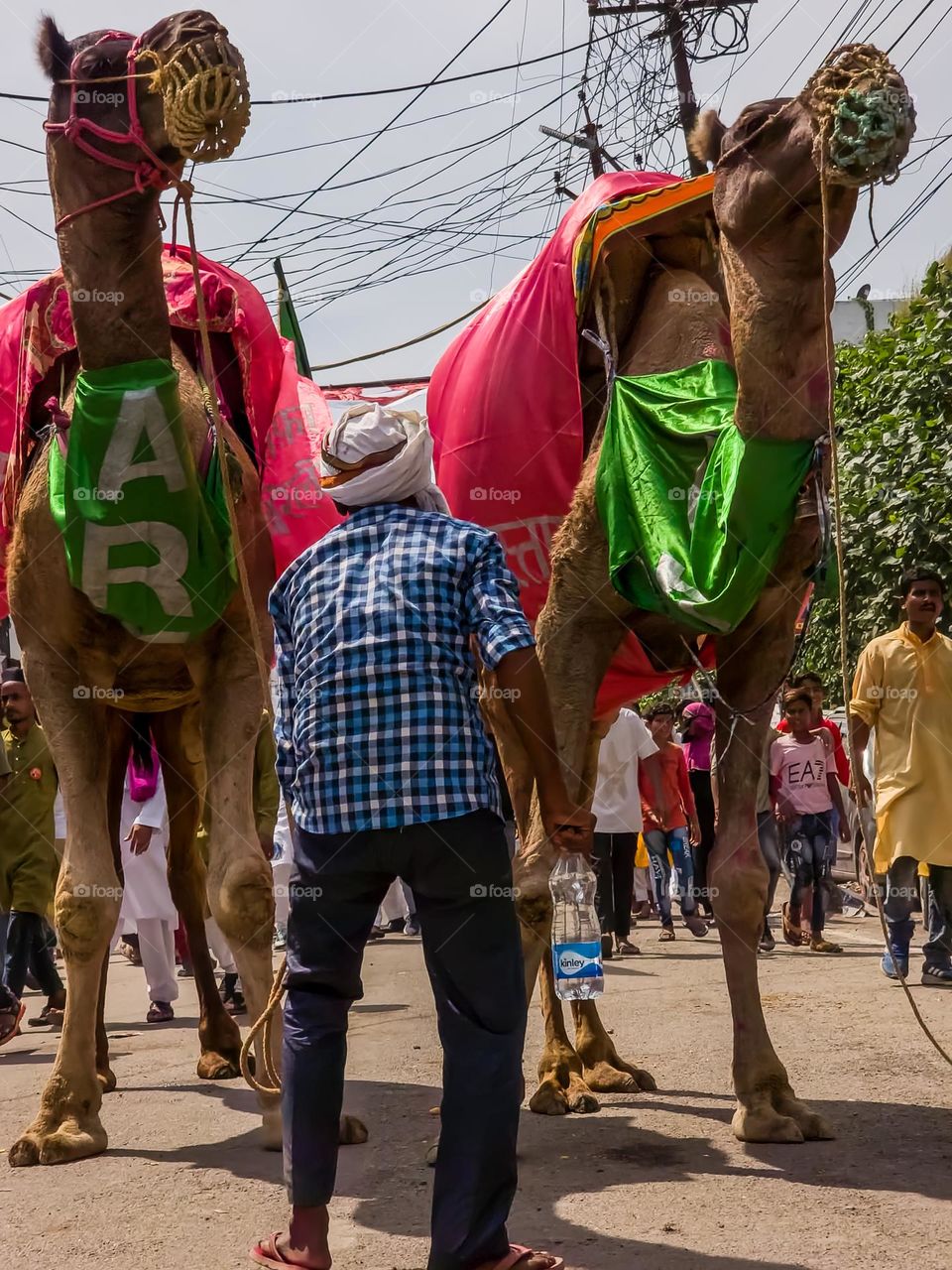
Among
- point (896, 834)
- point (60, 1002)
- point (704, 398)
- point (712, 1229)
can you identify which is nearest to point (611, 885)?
point (896, 834)

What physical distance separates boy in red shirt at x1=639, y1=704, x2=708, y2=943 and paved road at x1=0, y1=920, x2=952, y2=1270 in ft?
19.5

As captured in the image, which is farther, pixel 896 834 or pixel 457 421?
pixel 896 834

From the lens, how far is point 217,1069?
714cm

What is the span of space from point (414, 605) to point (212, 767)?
1.99 meters

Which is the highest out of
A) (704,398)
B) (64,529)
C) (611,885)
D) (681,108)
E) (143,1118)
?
(681,108)

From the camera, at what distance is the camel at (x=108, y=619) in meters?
5.39

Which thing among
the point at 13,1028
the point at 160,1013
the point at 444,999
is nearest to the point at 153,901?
the point at 160,1013

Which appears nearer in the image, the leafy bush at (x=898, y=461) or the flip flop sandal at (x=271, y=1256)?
the flip flop sandal at (x=271, y=1256)

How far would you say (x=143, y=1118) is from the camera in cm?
613

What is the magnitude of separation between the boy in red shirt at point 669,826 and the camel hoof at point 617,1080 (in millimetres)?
7436

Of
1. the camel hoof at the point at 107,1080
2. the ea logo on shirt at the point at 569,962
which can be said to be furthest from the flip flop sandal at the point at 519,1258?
the camel hoof at the point at 107,1080

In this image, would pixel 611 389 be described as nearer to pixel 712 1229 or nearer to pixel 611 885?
pixel 712 1229

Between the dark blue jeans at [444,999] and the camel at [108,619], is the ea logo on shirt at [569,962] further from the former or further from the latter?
the dark blue jeans at [444,999]

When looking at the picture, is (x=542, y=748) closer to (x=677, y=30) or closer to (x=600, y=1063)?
(x=600, y=1063)
